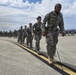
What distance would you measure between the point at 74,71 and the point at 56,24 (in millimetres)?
2476

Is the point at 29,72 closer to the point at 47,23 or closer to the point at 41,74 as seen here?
the point at 41,74

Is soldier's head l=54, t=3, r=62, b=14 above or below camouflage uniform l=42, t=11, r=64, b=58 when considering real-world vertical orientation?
above

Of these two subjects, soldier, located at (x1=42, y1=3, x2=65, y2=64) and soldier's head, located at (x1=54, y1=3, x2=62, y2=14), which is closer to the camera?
soldier's head, located at (x1=54, y1=3, x2=62, y2=14)

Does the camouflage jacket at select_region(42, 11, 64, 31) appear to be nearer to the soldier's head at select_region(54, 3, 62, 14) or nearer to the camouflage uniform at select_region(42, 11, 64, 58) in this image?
the camouflage uniform at select_region(42, 11, 64, 58)

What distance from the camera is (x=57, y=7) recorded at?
958 centimetres

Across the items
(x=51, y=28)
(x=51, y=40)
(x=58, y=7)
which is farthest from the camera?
(x=51, y=28)

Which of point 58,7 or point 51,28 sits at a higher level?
point 58,7

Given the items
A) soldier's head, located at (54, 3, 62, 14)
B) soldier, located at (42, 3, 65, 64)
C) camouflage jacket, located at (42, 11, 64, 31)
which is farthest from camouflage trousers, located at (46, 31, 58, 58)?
soldier's head, located at (54, 3, 62, 14)

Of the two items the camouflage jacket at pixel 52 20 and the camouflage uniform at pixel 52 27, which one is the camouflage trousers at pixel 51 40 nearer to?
the camouflage uniform at pixel 52 27

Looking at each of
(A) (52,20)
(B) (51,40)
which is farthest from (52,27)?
(B) (51,40)

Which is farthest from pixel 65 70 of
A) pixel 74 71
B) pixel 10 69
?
pixel 10 69

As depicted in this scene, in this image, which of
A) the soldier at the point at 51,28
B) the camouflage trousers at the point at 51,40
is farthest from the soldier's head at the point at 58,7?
the camouflage trousers at the point at 51,40

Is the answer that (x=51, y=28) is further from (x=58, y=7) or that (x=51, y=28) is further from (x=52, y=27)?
(x=58, y=7)

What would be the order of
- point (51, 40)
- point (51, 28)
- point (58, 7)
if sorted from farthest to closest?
point (51, 28) → point (51, 40) → point (58, 7)
